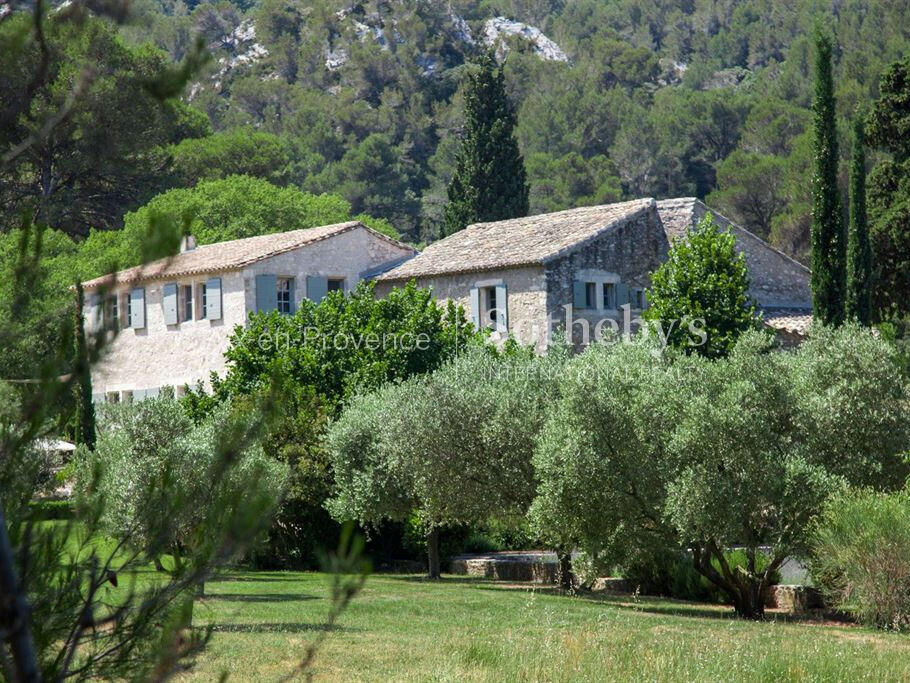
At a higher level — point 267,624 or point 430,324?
point 430,324

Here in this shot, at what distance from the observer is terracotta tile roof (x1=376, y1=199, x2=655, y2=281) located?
3641cm

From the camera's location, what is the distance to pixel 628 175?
3209 inches

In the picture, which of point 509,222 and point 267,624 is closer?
point 267,624

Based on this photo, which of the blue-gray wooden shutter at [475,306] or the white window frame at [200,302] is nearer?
the blue-gray wooden shutter at [475,306]

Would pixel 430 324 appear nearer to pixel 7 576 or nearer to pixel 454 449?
pixel 454 449

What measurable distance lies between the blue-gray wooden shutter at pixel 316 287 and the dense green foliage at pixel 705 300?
1037cm

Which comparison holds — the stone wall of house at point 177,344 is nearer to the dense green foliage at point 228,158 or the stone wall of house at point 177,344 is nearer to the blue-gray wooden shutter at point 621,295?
the blue-gray wooden shutter at point 621,295

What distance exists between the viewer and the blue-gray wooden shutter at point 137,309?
135ft

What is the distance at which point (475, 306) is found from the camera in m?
37.2

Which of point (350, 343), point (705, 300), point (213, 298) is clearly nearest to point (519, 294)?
point (705, 300)

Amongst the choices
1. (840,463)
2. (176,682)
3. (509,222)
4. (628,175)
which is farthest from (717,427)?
(628,175)

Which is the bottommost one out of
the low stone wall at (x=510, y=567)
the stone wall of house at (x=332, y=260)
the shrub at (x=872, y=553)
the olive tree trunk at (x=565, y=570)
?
the low stone wall at (x=510, y=567)

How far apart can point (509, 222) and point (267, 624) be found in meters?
25.2

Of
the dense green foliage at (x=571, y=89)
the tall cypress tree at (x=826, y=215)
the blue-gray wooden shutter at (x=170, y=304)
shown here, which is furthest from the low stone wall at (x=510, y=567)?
the dense green foliage at (x=571, y=89)
